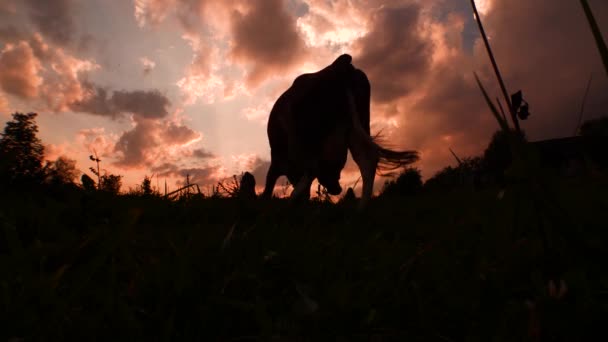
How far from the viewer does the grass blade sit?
2.58ft

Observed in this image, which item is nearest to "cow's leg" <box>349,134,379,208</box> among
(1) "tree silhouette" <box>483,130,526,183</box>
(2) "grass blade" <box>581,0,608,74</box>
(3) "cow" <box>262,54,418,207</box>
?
(3) "cow" <box>262,54,418,207</box>

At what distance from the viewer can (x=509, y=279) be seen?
1190mm

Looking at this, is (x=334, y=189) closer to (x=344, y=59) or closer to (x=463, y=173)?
(x=344, y=59)

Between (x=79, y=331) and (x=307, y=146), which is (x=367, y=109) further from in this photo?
(x=79, y=331)

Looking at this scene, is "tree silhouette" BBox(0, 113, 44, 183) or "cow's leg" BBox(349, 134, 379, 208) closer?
"tree silhouette" BBox(0, 113, 44, 183)

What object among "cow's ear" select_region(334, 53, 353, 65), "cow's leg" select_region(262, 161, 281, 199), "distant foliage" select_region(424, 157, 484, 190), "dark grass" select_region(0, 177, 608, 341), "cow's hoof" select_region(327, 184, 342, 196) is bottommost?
"dark grass" select_region(0, 177, 608, 341)

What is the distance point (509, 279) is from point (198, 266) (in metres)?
1.03

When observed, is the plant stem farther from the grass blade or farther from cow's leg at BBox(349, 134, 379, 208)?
cow's leg at BBox(349, 134, 379, 208)

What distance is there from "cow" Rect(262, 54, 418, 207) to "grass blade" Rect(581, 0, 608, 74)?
4067mm

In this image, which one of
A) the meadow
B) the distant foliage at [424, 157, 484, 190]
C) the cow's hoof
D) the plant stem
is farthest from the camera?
the cow's hoof

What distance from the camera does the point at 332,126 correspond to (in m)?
6.07

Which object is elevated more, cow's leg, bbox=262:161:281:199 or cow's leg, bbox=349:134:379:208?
cow's leg, bbox=262:161:281:199

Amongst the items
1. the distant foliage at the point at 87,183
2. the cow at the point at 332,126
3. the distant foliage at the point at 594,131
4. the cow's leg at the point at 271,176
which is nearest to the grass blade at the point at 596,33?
the distant foliage at the point at 594,131

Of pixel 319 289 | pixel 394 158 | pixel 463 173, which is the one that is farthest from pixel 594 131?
pixel 319 289
